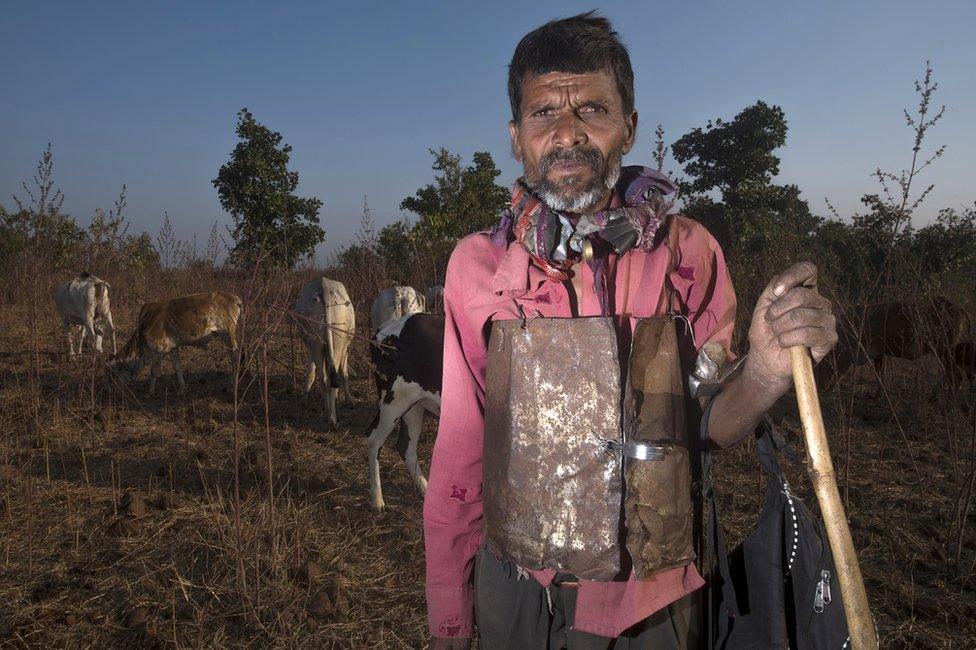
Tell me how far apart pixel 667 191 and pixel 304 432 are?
5.60 meters

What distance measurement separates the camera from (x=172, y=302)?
810cm

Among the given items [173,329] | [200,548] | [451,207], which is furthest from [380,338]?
[451,207]

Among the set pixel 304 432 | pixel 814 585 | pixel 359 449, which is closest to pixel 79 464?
pixel 304 432

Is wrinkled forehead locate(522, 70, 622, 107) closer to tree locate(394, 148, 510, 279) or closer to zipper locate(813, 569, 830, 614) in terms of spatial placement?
zipper locate(813, 569, 830, 614)

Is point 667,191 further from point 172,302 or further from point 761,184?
point 761,184

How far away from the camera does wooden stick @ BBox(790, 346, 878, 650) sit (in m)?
0.89

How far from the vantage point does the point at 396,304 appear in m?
7.23

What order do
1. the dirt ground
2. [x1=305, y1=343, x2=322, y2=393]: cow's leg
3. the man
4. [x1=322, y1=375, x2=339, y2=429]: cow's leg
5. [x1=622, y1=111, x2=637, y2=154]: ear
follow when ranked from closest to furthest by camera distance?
the man → [x1=622, y1=111, x2=637, y2=154]: ear → the dirt ground → [x1=322, y1=375, x2=339, y2=429]: cow's leg → [x1=305, y1=343, x2=322, y2=393]: cow's leg

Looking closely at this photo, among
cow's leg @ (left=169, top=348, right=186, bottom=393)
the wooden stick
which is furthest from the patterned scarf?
cow's leg @ (left=169, top=348, right=186, bottom=393)

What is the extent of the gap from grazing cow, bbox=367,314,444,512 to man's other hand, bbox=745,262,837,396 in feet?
11.2

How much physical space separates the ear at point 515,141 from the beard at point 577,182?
0.14 meters

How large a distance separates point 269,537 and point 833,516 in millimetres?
3300

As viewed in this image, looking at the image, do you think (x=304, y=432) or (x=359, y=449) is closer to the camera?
(x=359, y=449)

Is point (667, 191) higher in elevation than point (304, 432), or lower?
higher
